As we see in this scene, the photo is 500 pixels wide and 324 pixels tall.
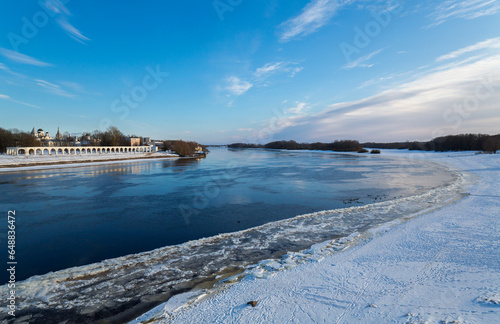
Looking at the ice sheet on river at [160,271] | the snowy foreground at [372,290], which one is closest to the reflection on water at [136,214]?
the ice sheet on river at [160,271]

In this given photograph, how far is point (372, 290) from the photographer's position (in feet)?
9.73

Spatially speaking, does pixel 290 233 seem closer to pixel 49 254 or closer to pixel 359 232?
pixel 359 232

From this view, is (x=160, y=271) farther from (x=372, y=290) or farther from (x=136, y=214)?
(x=136, y=214)

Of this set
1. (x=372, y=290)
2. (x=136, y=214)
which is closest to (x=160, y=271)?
(x=372, y=290)

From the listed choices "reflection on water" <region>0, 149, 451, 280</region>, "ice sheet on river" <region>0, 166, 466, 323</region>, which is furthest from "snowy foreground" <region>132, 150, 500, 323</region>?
"reflection on water" <region>0, 149, 451, 280</region>

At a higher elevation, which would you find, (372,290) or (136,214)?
(372,290)

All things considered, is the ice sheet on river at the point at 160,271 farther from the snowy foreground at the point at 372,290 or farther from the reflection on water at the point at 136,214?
the reflection on water at the point at 136,214

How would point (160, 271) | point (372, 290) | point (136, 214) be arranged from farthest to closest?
point (136, 214), point (160, 271), point (372, 290)

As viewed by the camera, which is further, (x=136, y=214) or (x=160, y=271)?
(x=136, y=214)

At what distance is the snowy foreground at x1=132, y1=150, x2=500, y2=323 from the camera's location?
8.16 feet

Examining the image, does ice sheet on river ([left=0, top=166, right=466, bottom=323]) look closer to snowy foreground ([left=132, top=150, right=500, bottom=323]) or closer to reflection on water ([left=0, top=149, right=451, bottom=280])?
snowy foreground ([left=132, top=150, right=500, bottom=323])

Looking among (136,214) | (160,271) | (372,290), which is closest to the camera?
(372,290)

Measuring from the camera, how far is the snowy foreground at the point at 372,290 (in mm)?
2488

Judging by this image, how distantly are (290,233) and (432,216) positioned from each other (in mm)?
4283
